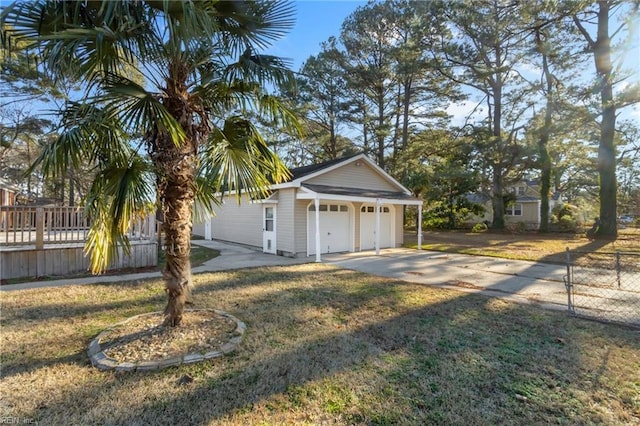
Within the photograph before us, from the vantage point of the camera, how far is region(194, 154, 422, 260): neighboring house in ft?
37.4

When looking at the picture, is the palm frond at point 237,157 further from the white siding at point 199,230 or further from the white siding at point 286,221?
the white siding at point 199,230

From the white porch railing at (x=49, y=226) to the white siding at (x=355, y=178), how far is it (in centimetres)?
595

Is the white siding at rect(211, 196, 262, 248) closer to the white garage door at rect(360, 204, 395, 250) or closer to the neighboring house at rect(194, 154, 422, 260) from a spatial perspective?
the neighboring house at rect(194, 154, 422, 260)

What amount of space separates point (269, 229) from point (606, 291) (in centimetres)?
1014

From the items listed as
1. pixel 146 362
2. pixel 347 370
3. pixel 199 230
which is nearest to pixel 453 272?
pixel 347 370

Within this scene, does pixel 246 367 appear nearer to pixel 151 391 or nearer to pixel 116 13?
pixel 151 391

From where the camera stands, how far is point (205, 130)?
161 inches

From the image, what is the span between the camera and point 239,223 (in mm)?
15391

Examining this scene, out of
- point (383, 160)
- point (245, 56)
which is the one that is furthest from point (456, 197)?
point (245, 56)

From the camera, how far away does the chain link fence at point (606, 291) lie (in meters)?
5.12

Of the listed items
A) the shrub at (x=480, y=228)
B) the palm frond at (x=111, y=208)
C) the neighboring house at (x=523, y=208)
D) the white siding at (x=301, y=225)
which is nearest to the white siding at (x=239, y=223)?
the white siding at (x=301, y=225)

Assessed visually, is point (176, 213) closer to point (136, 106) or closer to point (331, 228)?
point (136, 106)

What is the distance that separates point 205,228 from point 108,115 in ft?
52.7

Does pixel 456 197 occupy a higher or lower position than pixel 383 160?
lower
